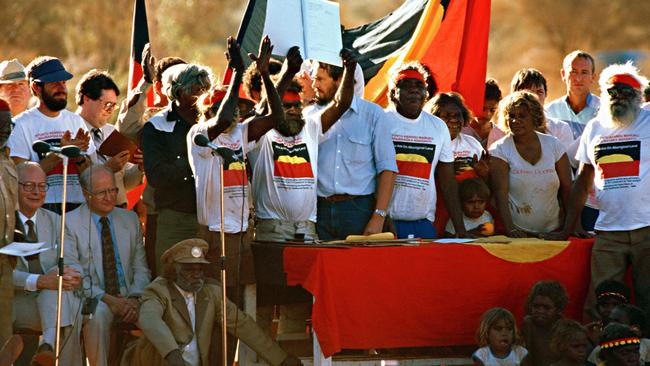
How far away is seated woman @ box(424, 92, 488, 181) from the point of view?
12.1 meters

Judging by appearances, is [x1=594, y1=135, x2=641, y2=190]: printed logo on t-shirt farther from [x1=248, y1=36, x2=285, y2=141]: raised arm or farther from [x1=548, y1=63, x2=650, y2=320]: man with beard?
[x1=248, y1=36, x2=285, y2=141]: raised arm

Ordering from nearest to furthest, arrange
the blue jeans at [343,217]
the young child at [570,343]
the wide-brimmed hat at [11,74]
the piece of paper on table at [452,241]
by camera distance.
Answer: the young child at [570,343] → the piece of paper on table at [452,241] → the blue jeans at [343,217] → the wide-brimmed hat at [11,74]

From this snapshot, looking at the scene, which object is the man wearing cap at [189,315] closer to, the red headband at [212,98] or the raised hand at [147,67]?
the red headband at [212,98]

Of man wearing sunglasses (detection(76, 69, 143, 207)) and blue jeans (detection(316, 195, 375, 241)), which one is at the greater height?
man wearing sunglasses (detection(76, 69, 143, 207))

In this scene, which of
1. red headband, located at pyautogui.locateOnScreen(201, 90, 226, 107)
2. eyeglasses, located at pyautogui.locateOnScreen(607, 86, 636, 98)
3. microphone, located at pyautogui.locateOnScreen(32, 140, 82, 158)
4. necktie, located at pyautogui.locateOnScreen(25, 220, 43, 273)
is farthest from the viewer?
eyeglasses, located at pyautogui.locateOnScreen(607, 86, 636, 98)

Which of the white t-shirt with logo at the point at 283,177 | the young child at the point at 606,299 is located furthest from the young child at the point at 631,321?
the white t-shirt with logo at the point at 283,177

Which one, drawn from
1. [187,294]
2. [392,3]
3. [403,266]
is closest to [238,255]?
[187,294]

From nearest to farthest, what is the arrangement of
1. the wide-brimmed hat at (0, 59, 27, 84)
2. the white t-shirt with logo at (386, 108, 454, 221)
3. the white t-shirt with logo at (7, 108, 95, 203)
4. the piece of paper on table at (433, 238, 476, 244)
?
the piece of paper on table at (433, 238, 476, 244) < the white t-shirt with logo at (7, 108, 95, 203) < the white t-shirt with logo at (386, 108, 454, 221) < the wide-brimmed hat at (0, 59, 27, 84)

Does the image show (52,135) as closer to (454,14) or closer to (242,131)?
(242,131)

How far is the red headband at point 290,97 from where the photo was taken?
11062 millimetres

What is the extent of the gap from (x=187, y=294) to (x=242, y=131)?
1.22 m

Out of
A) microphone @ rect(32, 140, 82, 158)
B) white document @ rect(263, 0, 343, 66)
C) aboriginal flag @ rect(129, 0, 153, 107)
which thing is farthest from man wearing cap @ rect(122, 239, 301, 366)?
aboriginal flag @ rect(129, 0, 153, 107)

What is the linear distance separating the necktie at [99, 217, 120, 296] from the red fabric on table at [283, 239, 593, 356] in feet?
4.44

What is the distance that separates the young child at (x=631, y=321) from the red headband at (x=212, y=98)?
10.4 ft
